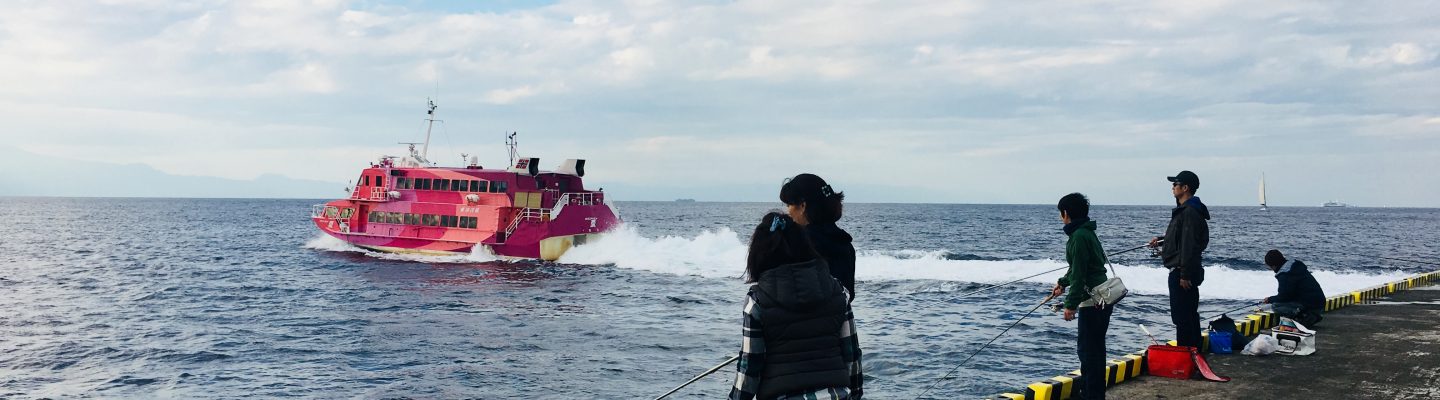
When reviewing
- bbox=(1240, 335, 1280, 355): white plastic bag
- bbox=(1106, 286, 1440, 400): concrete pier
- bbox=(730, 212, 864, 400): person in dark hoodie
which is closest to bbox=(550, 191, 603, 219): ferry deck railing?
bbox=(1106, 286, 1440, 400): concrete pier

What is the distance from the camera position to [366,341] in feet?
64.4

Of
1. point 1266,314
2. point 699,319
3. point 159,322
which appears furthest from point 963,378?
point 159,322

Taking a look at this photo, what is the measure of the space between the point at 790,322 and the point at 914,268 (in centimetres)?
3172

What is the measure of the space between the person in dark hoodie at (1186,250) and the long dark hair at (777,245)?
19.3 ft

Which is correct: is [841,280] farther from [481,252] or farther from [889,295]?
[481,252]

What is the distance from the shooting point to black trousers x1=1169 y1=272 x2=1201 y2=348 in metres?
8.77

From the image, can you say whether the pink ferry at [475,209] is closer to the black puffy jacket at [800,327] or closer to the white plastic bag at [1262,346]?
the white plastic bag at [1262,346]

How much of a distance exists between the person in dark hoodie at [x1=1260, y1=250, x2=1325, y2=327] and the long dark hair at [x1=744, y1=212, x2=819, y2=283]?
9.49 metres

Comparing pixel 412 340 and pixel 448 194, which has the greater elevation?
pixel 448 194

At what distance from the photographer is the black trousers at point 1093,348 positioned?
23.2 feet

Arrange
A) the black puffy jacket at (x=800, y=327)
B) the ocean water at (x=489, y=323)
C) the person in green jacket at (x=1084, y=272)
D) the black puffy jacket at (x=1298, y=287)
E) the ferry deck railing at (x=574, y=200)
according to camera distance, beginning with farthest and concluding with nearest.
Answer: the ferry deck railing at (x=574, y=200), the ocean water at (x=489, y=323), the black puffy jacket at (x=1298, y=287), the person in green jacket at (x=1084, y=272), the black puffy jacket at (x=800, y=327)

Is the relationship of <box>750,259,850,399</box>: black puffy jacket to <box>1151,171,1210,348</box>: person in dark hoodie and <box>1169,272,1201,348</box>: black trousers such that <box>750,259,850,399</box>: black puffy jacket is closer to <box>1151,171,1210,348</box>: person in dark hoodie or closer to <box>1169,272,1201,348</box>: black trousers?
<box>1151,171,1210,348</box>: person in dark hoodie

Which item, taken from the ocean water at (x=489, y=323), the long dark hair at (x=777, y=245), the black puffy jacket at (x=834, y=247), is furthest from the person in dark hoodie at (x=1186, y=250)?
the long dark hair at (x=777, y=245)

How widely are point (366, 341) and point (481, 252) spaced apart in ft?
61.4
